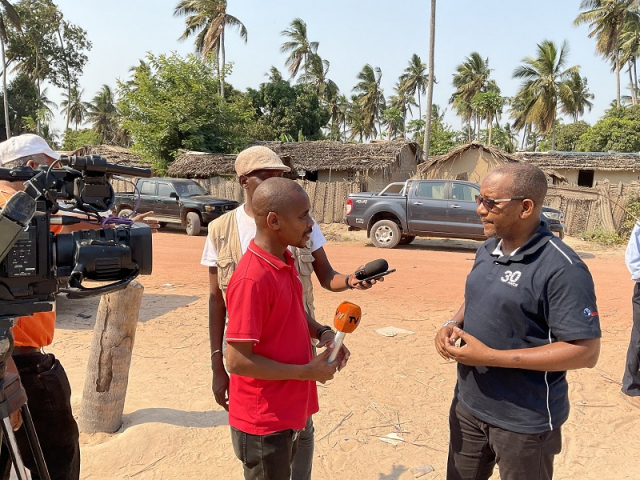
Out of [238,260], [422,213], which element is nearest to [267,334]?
[238,260]

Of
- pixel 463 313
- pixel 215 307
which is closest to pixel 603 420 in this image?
pixel 463 313

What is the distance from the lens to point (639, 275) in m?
4.01

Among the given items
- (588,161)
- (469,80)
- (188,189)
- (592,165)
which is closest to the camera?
(188,189)

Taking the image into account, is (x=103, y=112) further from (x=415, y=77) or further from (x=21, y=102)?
(x=415, y=77)

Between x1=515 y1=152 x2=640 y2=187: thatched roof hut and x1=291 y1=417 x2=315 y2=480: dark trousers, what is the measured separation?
2051 cm

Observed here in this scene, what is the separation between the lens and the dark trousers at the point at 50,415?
7.86ft

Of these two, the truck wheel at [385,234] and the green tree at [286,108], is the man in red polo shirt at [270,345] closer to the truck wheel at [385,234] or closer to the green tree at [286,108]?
the truck wheel at [385,234]

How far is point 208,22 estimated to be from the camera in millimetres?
33000

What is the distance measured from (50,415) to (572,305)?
2466 millimetres

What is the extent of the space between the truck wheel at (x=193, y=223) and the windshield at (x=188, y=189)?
3.07 feet

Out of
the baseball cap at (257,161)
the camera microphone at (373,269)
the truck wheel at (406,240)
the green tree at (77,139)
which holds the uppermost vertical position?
the green tree at (77,139)

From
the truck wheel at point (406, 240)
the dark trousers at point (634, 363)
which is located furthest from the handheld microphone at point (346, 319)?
the truck wheel at point (406, 240)

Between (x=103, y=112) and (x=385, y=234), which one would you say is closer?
(x=385, y=234)

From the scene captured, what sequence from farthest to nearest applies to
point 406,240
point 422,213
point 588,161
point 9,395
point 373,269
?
1. point 588,161
2. point 406,240
3. point 422,213
4. point 373,269
5. point 9,395
